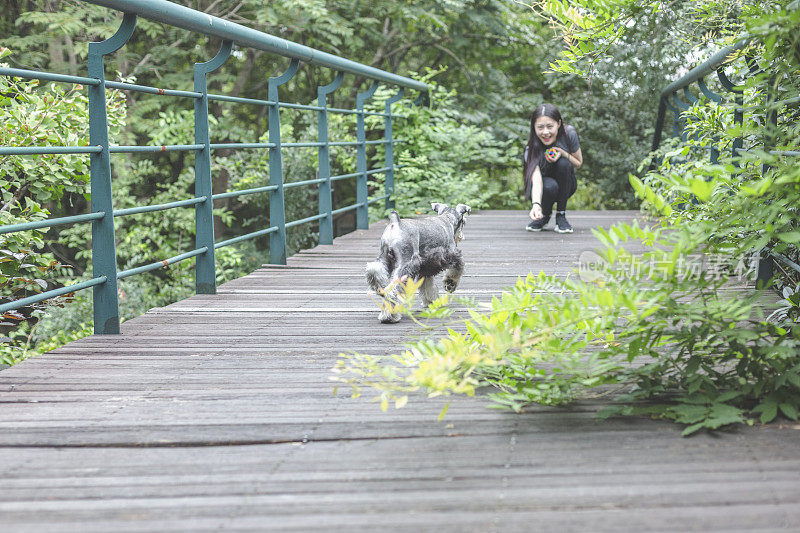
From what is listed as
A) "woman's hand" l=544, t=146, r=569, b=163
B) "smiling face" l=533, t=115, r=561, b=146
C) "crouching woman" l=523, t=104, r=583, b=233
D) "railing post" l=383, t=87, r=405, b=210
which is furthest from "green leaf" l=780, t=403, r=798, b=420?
"railing post" l=383, t=87, r=405, b=210

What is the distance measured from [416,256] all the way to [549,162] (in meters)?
4.20

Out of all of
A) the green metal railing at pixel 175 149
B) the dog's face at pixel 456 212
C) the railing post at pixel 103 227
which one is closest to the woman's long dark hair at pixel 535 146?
the green metal railing at pixel 175 149

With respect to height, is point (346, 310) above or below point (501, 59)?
below

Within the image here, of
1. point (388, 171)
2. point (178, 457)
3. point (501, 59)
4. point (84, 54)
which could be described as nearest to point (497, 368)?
point (178, 457)

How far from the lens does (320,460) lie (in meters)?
2.06

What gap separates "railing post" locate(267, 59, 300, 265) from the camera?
18.4ft

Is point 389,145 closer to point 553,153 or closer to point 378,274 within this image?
point 553,153

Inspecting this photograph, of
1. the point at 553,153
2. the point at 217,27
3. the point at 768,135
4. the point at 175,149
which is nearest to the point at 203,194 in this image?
the point at 175,149

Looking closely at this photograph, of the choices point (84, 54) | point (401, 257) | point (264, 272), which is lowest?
point (264, 272)

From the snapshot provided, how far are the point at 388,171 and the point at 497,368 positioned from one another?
6575mm

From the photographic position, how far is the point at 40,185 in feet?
18.0

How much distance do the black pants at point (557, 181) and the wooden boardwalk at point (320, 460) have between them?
4877mm

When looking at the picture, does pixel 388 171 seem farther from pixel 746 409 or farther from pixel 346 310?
pixel 746 409

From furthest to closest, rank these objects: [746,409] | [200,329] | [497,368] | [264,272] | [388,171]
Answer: [388,171], [264,272], [200,329], [497,368], [746,409]
